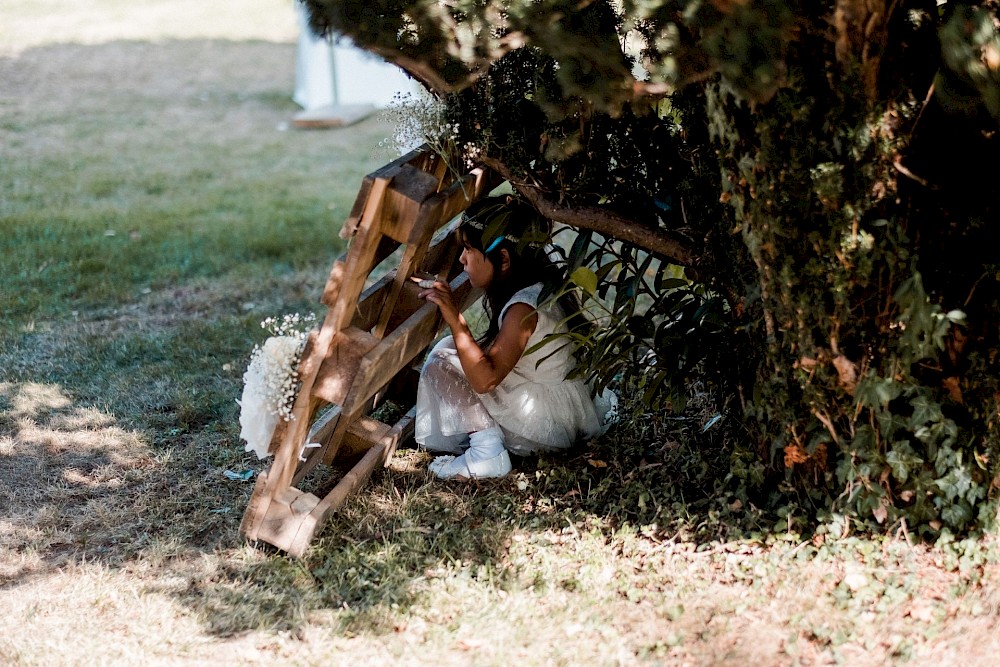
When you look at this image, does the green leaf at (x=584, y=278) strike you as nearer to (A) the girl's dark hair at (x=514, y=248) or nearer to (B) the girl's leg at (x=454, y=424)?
(A) the girl's dark hair at (x=514, y=248)

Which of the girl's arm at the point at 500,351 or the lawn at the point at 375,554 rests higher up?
the girl's arm at the point at 500,351

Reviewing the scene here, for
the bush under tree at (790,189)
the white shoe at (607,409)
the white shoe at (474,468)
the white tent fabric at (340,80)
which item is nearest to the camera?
the bush under tree at (790,189)

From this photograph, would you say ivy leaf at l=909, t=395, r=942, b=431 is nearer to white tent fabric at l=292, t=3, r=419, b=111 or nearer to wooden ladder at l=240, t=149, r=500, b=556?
wooden ladder at l=240, t=149, r=500, b=556

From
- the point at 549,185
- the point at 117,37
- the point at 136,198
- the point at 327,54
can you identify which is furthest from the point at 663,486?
the point at 117,37

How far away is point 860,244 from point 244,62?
510 inches

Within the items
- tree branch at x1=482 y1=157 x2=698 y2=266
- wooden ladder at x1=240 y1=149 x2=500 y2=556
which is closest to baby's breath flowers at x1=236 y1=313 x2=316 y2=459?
wooden ladder at x1=240 y1=149 x2=500 y2=556

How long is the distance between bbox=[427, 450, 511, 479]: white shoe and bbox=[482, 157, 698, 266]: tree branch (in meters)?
0.94

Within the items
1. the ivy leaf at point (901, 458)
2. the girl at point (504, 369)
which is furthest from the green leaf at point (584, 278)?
the ivy leaf at point (901, 458)

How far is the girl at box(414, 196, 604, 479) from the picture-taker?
3.25 m

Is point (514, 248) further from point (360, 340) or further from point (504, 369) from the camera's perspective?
point (360, 340)

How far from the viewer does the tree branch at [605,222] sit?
2945 millimetres

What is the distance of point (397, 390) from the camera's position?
393cm

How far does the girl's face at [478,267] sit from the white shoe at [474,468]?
619mm

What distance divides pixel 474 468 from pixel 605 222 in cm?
102
